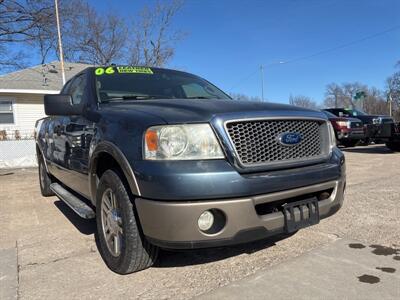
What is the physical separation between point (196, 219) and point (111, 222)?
99 cm

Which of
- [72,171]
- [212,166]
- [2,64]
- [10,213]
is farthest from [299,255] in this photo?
[2,64]

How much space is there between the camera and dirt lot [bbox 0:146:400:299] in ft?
10.1

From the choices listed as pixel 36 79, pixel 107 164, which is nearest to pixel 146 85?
pixel 107 164

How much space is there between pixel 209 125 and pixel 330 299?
1439mm

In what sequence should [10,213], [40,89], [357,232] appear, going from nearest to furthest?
1. [357,232]
2. [10,213]
3. [40,89]

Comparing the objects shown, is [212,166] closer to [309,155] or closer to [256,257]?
[309,155]

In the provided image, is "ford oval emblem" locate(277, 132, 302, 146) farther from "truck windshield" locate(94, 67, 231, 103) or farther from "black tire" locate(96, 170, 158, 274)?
"truck windshield" locate(94, 67, 231, 103)

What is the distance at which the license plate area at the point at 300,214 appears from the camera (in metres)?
3.00

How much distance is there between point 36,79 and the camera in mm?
20500

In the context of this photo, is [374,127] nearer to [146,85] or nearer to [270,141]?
[146,85]

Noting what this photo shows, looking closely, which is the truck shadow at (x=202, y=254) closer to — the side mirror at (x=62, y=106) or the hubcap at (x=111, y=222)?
the hubcap at (x=111, y=222)

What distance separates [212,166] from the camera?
2.72 metres

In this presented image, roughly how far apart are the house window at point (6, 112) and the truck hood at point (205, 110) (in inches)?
661

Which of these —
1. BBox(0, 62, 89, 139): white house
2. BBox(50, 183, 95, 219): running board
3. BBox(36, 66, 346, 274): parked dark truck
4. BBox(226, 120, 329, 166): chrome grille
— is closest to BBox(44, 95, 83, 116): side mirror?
BBox(36, 66, 346, 274): parked dark truck
